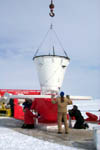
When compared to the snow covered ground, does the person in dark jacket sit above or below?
above

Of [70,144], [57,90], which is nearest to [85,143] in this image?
[70,144]

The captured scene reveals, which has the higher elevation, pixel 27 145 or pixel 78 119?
pixel 78 119

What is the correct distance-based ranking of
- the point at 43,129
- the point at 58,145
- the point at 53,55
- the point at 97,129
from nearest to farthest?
the point at 97,129 → the point at 58,145 → the point at 43,129 → the point at 53,55

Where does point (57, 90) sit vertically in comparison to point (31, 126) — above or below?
above

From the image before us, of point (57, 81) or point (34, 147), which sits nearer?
point (34, 147)

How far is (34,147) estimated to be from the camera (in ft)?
14.9

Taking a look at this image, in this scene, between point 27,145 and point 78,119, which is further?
point 78,119

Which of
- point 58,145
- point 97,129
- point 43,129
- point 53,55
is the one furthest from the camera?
point 53,55

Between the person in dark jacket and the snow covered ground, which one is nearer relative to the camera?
the snow covered ground

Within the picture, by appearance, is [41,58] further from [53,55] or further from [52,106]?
[52,106]

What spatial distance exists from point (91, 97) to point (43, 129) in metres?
2.15

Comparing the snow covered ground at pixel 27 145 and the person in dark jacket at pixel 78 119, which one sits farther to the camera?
the person in dark jacket at pixel 78 119

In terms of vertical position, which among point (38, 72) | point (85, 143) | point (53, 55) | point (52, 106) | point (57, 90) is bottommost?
point (85, 143)

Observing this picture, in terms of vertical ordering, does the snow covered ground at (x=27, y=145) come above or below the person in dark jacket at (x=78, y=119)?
below
